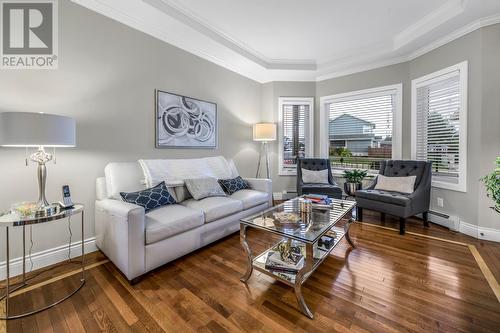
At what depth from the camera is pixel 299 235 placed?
1.56 m

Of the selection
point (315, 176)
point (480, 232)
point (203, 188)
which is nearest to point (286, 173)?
point (315, 176)

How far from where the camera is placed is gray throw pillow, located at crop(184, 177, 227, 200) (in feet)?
8.52

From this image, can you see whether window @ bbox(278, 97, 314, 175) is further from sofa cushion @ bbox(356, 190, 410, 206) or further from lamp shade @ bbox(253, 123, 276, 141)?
sofa cushion @ bbox(356, 190, 410, 206)

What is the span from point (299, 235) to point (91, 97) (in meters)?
2.49

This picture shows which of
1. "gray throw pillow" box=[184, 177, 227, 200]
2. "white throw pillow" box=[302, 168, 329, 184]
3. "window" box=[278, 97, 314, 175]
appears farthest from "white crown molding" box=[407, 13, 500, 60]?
"gray throw pillow" box=[184, 177, 227, 200]

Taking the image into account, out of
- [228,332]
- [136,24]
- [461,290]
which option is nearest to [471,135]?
[461,290]

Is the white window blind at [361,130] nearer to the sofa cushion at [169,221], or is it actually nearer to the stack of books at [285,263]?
the stack of books at [285,263]

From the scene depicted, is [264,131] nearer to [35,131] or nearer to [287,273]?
[287,273]

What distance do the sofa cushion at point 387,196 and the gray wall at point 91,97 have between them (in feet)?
8.90

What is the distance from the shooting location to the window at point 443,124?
2841mm

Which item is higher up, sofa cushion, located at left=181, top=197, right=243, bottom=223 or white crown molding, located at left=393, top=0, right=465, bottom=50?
white crown molding, located at left=393, top=0, right=465, bottom=50

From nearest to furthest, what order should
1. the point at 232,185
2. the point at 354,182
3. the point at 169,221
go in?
1. the point at 169,221
2. the point at 232,185
3. the point at 354,182

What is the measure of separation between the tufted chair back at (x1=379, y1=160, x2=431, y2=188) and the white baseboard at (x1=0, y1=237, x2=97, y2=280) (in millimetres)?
4140

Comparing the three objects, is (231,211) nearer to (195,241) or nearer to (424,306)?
(195,241)
